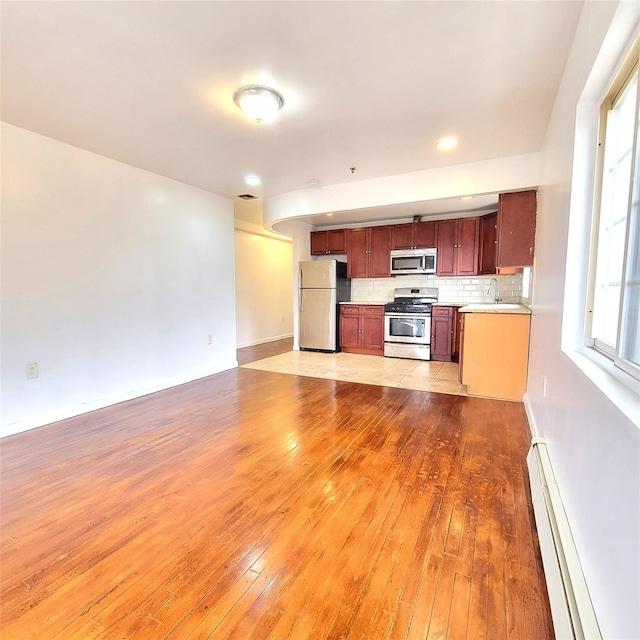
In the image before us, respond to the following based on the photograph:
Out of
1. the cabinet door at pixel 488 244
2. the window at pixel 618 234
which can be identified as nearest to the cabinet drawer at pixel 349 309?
the cabinet door at pixel 488 244

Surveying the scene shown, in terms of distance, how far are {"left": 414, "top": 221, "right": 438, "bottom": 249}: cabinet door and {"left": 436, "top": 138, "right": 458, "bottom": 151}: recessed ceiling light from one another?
93.6 inches

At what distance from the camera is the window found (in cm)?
104

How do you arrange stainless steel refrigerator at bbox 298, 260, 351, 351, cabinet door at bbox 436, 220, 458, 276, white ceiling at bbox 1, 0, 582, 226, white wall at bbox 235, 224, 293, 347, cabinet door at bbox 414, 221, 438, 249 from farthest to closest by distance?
white wall at bbox 235, 224, 293, 347, stainless steel refrigerator at bbox 298, 260, 351, 351, cabinet door at bbox 414, 221, 438, 249, cabinet door at bbox 436, 220, 458, 276, white ceiling at bbox 1, 0, 582, 226

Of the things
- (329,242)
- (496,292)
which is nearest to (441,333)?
(496,292)

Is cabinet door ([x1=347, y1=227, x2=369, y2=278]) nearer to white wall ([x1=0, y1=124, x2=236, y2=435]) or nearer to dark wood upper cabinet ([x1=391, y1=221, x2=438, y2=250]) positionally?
dark wood upper cabinet ([x1=391, y1=221, x2=438, y2=250])

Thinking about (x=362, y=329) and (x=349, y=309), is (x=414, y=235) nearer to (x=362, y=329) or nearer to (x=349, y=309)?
(x=349, y=309)

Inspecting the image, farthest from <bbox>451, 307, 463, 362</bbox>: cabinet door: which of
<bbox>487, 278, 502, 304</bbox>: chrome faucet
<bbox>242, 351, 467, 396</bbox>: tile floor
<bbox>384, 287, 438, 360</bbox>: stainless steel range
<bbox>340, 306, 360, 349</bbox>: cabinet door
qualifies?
<bbox>340, 306, 360, 349</bbox>: cabinet door

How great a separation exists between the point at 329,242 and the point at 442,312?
2.35 metres

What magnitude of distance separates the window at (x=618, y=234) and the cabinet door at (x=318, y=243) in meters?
4.90

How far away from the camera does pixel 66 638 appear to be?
1.11 m

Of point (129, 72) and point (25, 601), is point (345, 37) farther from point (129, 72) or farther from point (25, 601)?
point (25, 601)

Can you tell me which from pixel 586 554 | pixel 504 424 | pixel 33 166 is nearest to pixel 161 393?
pixel 33 166

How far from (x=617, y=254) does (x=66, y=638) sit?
7.78 feet

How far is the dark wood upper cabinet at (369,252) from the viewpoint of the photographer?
578cm
